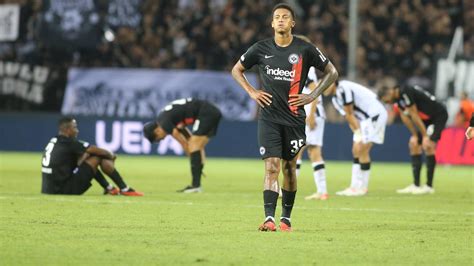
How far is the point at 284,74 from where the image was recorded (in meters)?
11.3

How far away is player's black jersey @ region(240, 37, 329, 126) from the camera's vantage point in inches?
443

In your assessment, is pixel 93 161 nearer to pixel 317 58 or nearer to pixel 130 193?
pixel 130 193

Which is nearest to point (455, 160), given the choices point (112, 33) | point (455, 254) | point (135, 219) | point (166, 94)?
point (166, 94)

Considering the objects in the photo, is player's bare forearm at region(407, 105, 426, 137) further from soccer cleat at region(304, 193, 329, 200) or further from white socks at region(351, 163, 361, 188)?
soccer cleat at region(304, 193, 329, 200)

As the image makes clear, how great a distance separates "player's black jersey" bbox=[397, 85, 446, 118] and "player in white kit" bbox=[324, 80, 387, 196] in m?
0.64

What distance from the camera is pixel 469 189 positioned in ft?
67.2

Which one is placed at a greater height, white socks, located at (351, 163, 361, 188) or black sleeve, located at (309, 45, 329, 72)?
black sleeve, located at (309, 45, 329, 72)

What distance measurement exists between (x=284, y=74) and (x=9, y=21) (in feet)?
64.7

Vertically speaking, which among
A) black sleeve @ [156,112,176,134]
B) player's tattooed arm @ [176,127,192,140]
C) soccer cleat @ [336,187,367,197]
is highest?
black sleeve @ [156,112,176,134]

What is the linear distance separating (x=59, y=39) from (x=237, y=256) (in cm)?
2103

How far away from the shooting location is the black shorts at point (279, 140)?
36.8 ft

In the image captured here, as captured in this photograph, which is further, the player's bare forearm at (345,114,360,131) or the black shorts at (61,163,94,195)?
the player's bare forearm at (345,114,360,131)

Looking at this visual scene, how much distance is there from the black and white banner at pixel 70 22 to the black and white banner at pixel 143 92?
1.78 m

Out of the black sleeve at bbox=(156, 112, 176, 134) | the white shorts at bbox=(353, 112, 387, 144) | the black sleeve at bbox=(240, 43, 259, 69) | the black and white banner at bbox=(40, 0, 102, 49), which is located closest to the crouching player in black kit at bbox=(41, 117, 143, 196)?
the black sleeve at bbox=(156, 112, 176, 134)
